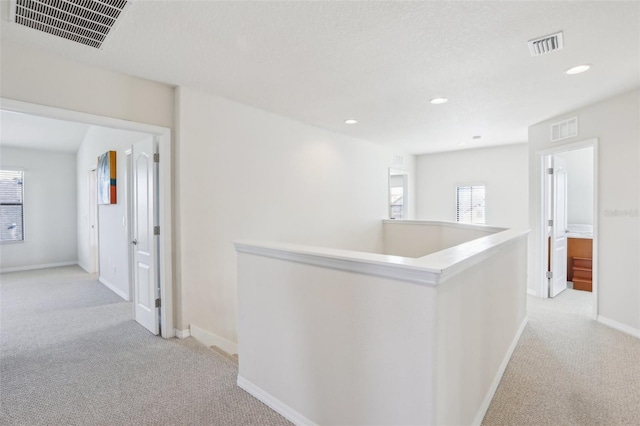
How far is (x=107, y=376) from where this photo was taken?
7.99ft

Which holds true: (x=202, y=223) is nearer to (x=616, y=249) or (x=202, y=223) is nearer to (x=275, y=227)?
(x=275, y=227)

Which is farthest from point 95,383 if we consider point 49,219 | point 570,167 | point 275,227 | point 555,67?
point 570,167

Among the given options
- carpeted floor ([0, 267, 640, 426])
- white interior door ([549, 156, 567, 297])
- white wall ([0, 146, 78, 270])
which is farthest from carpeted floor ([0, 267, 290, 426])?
white interior door ([549, 156, 567, 297])

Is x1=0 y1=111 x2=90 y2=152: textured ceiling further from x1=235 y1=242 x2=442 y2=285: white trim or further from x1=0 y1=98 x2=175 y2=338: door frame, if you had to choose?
x1=235 y1=242 x2=442 y2=285: white trim

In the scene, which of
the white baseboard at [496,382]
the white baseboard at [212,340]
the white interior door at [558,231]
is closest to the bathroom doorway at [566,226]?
the white interior door at [558,231]

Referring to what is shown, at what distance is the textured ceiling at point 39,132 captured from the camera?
17.1ft

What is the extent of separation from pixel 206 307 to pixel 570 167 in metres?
6.71

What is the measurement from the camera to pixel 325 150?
4965mm

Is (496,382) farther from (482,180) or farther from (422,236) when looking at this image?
(482,180)

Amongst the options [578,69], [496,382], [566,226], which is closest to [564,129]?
[578,69]

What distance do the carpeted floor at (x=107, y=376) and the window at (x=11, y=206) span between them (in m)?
3.28

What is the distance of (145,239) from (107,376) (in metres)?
1.37

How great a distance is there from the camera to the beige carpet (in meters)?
2.03

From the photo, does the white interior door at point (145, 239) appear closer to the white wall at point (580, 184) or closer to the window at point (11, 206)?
the window at point (11, 206)
